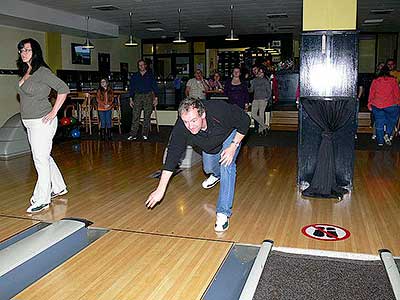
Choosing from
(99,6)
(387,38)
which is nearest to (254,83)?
(99,6)

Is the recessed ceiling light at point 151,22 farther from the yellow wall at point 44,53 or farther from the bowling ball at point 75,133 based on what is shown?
the bowling ball at point 75,133

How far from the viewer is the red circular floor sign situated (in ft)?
11.1

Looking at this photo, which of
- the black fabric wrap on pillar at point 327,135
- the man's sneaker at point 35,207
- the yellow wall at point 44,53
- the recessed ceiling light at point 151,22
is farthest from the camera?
the recessed ceiling light at point 151,22

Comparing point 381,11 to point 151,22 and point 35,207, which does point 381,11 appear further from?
point 35,207

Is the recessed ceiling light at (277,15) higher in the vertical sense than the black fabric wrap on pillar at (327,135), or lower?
higher

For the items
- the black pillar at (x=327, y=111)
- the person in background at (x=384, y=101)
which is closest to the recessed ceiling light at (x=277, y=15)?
the person in background at (x=384, y=101)

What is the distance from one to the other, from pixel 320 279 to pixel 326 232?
880 mm

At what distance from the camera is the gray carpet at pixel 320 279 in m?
2.48

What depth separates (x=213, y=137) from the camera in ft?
10.7

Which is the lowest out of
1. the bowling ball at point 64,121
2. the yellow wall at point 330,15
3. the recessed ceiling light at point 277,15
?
the bowling ball at point 64,121

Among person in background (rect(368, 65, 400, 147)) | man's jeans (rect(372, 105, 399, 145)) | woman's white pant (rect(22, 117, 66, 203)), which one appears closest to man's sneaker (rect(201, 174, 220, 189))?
woman's white pant (rect(22, 117, 66, 203))

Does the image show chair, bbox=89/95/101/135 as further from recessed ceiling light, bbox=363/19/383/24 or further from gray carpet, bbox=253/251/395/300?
recessed ceiling light, bbox=363/19/383/24

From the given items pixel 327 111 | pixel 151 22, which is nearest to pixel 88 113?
pixel 151 22

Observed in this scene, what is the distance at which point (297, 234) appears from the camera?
348 cm
